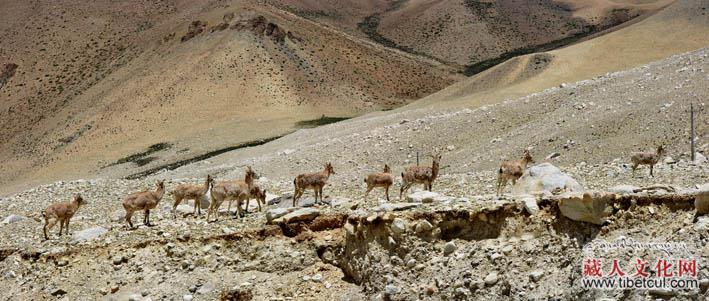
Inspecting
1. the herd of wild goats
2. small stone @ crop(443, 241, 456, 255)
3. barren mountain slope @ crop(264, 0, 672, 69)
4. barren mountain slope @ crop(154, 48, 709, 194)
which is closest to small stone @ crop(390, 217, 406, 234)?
small stone @ crop(443, 241, 456, 255)

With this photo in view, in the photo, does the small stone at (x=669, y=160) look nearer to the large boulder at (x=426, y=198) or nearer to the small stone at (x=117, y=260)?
the large boulder at (x=426, y=198)

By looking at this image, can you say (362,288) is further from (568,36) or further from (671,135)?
(568,36)

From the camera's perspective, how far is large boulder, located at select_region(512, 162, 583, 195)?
1591cm

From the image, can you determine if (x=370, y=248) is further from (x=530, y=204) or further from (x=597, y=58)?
(x=597, y=58)

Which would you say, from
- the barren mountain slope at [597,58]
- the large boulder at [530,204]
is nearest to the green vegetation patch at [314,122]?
the barren mountain slope at [597,58]

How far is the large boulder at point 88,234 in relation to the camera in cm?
1661

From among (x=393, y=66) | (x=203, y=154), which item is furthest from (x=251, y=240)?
(x=393, y=66)

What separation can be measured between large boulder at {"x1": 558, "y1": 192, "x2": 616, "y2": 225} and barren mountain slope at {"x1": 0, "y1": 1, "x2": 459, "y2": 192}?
185ft

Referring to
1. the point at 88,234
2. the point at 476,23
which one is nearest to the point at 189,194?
the point at 88,234

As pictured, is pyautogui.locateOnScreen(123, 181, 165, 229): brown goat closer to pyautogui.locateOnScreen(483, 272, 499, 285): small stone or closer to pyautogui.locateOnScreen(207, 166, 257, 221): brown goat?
pyautogui.locateOnScreen(207, 166, 257, 221): brown goat

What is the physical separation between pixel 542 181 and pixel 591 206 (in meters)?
4.30

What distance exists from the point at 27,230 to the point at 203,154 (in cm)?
4482

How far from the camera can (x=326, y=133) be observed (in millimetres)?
53594

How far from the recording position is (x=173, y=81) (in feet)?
313
